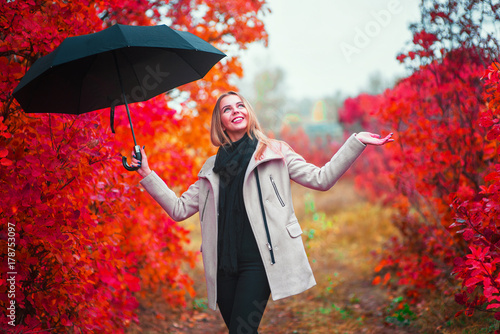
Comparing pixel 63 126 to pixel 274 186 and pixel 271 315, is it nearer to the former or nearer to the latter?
pixel 274 186

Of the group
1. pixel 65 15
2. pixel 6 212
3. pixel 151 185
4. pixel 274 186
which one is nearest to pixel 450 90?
pixel 274 186

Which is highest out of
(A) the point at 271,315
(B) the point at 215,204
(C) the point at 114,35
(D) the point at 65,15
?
(D) the point at 65,15

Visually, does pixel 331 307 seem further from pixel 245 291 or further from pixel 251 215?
pixel 251 215

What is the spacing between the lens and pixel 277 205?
2551 mm

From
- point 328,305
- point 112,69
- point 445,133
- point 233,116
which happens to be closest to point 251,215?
point 233,116

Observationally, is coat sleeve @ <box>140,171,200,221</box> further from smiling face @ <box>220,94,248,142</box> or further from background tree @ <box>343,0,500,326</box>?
background tree @ <box>343,0,500,326</box>

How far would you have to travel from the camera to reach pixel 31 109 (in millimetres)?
2520

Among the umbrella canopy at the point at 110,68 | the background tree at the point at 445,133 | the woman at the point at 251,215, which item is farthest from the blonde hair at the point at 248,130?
the background tree at the point at 445,133

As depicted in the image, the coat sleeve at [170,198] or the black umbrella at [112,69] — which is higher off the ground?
the black umbrella at [112,69]

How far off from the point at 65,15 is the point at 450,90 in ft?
11.1

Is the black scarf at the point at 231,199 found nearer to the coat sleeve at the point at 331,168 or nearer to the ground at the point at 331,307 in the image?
the coat sleeve at the point at 331,168

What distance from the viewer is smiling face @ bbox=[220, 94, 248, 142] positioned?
2801 mm

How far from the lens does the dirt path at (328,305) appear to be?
4.62 m

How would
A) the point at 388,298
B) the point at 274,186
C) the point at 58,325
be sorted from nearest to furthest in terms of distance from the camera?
the point at 274,186, the point at 58,325, the point at 388,298
